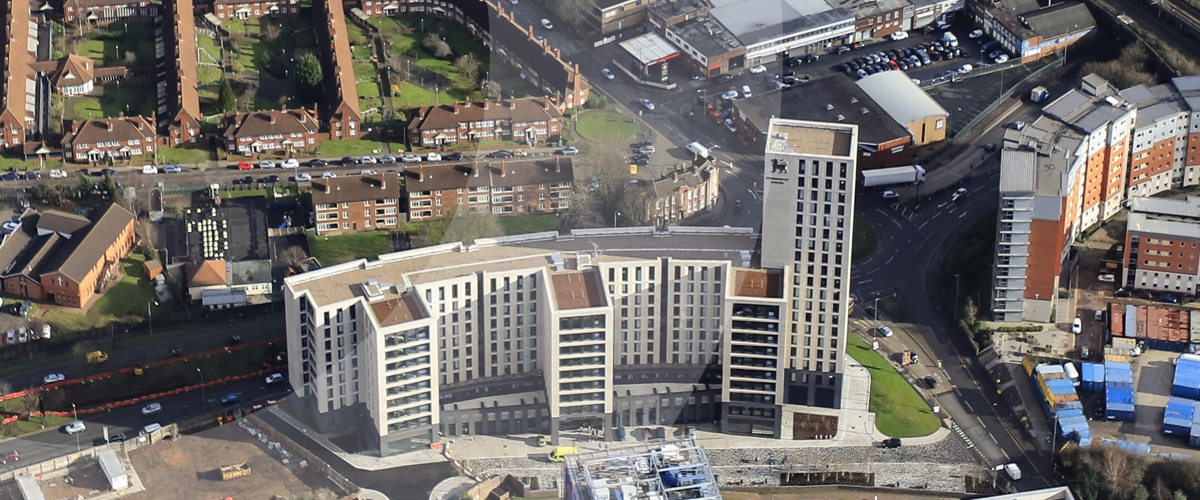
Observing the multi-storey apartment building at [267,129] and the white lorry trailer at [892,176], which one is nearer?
the white lorry trailer at [892,176]

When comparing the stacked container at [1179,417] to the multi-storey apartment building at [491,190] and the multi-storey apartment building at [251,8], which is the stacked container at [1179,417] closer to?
the multi-storey apartment building at [491,190]

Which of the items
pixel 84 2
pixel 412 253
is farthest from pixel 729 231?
pixel 84 2

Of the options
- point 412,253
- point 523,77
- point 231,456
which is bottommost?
point 231,456

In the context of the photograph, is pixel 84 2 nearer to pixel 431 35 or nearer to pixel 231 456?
pixel 431 35

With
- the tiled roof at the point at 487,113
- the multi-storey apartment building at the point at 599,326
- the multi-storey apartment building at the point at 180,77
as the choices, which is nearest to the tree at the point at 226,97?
the multi-storey apartment building at the point at 180,77

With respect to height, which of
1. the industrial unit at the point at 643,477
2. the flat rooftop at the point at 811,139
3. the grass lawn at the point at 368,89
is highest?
the grass lawn at the point at 368,89

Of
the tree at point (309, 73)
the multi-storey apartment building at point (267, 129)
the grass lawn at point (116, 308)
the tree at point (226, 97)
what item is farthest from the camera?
the tree at point (309, 73)
